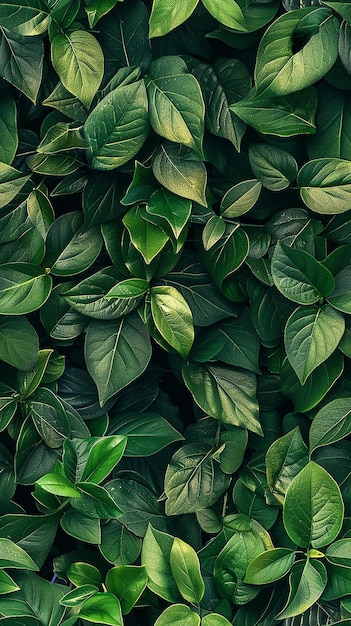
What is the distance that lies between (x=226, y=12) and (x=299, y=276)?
0.36 metres

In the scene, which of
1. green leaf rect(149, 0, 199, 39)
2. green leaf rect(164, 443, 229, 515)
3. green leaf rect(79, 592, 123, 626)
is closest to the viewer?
green leaf rect(149, 0, 199, 39)

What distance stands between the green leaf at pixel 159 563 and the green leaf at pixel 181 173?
491 millimetres

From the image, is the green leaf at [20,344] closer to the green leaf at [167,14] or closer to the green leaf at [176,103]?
the green leaf at [176,103]

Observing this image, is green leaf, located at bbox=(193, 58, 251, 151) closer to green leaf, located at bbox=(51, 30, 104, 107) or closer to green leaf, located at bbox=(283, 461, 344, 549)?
green leaf, located at bbox=(51, 30, 104, 107)

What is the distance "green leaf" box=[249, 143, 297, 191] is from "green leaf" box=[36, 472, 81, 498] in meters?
0.50

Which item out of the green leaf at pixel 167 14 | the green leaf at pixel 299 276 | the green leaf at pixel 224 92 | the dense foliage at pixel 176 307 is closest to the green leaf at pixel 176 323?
the dense foliage at pixel 176 307

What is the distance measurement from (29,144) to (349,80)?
1.53 ft

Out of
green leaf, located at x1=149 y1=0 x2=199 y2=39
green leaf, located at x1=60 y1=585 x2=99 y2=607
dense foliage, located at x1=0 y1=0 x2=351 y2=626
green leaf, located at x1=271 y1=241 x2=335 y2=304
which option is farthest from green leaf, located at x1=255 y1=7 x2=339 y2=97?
green leaf, located at x1=60 y1=585 x2=99 y2=607

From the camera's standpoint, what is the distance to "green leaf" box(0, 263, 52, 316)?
108 centimetres

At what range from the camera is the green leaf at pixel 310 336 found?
103 centimetres

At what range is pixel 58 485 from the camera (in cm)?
105

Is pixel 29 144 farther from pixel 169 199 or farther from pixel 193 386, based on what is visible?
pixel 193 386

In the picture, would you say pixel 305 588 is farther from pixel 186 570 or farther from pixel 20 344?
pixel 20 344

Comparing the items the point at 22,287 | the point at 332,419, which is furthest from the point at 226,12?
the point at 332,419
